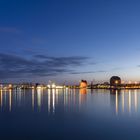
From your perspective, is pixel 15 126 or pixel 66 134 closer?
pixel 66 134

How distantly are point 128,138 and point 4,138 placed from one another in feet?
36.5

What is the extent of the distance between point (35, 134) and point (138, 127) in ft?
37.5

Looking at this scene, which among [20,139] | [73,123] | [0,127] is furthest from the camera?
[73,123]

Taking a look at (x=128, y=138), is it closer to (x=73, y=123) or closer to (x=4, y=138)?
(x=73, y=123)

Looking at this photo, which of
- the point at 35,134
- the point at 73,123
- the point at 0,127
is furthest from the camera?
the point at 73,123

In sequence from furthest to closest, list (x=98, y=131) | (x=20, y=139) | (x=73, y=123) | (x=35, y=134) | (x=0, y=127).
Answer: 1. (x=73, y=123)
2. (x=0, y=127)
3. (x=98, y=131)
4. (x=35, y=134)
5. (x=20, y=139)

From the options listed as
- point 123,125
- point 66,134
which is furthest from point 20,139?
point 123,125

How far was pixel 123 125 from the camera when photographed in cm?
2945

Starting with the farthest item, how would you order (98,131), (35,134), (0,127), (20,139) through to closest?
1. (0,127)
2. (98,131)
3. (35,134)
4. (20,139)

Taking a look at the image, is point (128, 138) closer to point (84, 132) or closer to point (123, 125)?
point (84, 132)

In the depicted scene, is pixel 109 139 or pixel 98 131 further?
pixel 98 131

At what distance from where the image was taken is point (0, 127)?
92.1 feet

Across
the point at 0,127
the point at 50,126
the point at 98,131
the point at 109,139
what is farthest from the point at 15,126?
the point at 109,139

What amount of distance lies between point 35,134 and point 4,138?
2.90 meters
